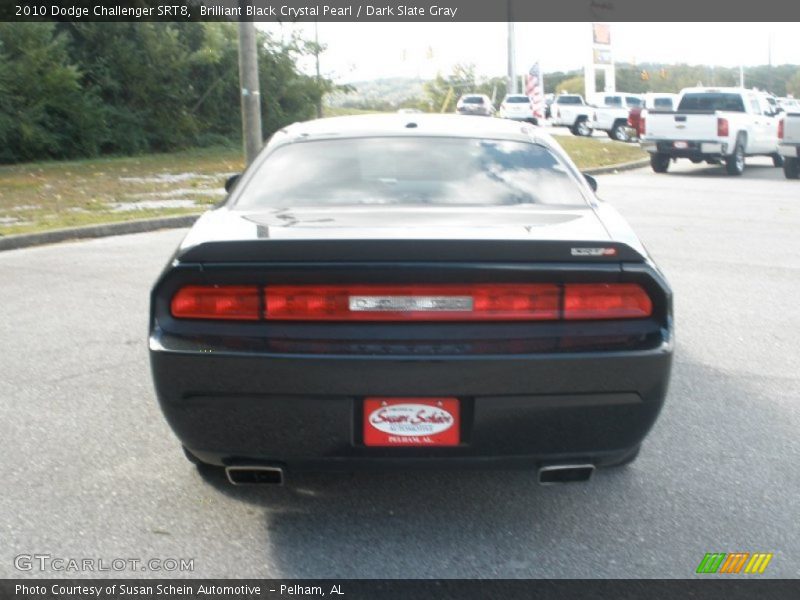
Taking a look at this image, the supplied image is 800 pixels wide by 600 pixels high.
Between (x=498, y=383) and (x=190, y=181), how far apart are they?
16.3 meters

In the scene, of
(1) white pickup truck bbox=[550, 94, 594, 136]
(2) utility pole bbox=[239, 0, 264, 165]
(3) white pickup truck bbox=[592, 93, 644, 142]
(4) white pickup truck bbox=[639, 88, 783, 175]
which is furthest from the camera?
(1) white pickup truck bbox=[550, 94, 594, 136]

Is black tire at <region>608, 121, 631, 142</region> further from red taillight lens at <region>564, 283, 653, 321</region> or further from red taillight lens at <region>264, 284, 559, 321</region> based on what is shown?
red taillight lens at <region>264, 284, 559, 321</region>

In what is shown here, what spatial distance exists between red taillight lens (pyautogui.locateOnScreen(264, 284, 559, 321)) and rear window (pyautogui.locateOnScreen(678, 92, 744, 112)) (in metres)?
21.6

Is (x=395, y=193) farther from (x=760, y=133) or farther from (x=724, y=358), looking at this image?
(x=760, y=133)

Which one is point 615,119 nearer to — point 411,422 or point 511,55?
point 511,55

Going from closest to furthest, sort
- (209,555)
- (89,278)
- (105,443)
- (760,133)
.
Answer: (209,555) < (105,443) < (89,278) < (760,133)

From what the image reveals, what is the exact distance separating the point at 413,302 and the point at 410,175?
1.25m

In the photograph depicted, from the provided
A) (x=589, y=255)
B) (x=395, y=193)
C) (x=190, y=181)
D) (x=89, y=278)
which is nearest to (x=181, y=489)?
(x=395, y=193)

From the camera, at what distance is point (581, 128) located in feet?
141

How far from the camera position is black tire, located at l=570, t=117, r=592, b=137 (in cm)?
4247

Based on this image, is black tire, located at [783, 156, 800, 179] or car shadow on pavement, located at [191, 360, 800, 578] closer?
car shadow on pavement, located at [191, 360, 800, 578]

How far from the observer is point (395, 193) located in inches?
174

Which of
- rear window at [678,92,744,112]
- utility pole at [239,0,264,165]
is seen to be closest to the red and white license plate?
utility pole at [239,0,264,165]

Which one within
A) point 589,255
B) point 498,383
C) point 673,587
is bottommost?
point 673,587
